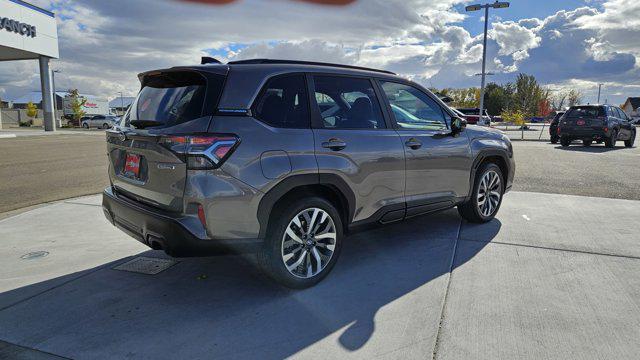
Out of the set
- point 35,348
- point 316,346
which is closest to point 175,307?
point 35,348

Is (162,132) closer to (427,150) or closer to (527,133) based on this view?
(427,150)

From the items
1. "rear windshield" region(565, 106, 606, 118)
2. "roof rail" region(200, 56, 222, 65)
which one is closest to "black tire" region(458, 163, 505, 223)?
"roof rail" region(200, 56, 222, 65)

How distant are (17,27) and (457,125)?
114 feet

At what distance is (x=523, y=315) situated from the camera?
10.5 ft

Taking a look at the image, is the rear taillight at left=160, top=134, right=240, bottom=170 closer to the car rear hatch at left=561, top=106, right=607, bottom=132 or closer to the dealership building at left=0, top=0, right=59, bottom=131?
the car rear hatch at left=561, top=106, right=607, bottom=132

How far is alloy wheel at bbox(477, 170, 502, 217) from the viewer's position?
539cm

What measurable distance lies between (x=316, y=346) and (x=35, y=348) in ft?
5.77

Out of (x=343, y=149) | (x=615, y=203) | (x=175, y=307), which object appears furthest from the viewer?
(x=615, y=203)

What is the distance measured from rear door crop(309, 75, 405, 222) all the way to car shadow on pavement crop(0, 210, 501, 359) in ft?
2.10

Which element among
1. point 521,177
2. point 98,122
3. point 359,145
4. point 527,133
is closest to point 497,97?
point 527,133

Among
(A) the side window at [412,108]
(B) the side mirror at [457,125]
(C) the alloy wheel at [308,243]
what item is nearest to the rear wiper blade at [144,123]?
(C) the alloy wheel at [308,243]

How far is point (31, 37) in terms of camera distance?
3189cm

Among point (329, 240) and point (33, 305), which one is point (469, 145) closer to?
point (329, 240)

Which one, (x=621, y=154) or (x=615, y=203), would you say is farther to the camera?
(x=621, y=154)
